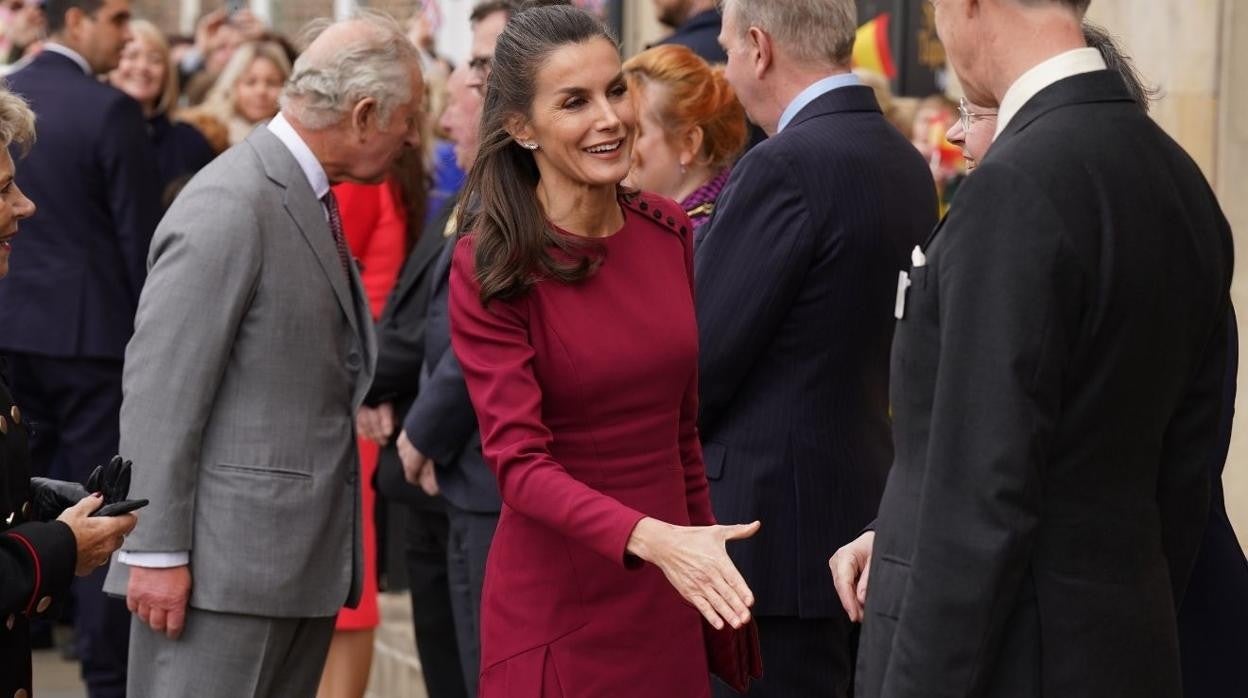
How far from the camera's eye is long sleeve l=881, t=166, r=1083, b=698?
2559 millimetres

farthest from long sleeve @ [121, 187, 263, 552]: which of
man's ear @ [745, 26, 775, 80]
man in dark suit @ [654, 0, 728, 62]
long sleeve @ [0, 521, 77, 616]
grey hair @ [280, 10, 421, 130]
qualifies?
man in dark suit @ [654, 0, 728, 62]

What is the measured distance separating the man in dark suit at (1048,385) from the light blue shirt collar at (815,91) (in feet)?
4.98

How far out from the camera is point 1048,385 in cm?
257

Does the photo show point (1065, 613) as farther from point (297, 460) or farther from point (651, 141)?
point (651, 141)

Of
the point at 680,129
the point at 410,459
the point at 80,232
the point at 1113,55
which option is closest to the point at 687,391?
the point at 1113,55

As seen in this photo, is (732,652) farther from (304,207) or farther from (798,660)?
(304,207)

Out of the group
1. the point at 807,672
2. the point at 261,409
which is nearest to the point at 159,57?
the point at 261,409

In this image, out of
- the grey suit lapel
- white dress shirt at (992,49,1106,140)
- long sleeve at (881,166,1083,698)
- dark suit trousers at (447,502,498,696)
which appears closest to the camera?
long sleeve at (881,166,1083,698)

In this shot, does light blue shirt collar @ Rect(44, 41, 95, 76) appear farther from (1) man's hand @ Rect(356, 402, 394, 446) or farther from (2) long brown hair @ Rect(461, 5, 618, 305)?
(2) long brown hair @ Rect(461, 5, 618, 305)

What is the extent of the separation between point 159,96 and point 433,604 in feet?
15.9

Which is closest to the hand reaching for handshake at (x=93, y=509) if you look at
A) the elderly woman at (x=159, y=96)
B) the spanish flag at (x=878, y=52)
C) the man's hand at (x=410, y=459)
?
the man's hand at (x=410, y=459)

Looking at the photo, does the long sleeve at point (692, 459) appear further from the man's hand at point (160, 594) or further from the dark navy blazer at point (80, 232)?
the dark navy blazer at point (80, 232)

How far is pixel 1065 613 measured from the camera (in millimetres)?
2662

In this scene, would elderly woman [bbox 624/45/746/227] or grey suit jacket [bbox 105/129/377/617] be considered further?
elderly woman [bbox 624/45/746/227]
